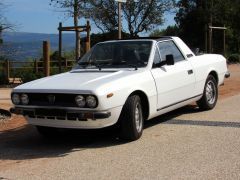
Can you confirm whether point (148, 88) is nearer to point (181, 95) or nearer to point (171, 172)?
point (181, 95)

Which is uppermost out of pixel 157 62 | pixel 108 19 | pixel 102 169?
pixel 108 19

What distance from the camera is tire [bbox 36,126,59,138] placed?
8.35 metres

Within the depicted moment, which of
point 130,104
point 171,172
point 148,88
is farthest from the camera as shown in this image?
point 148,88

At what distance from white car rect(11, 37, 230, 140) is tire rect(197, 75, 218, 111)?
0.23 ft

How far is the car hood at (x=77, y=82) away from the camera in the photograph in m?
7.28

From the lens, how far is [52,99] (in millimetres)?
7418

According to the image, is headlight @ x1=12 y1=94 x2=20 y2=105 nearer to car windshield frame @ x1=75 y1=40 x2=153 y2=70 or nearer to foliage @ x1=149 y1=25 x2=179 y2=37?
car windshield frame @ x1=75 y1=40 x2=153 y2=70

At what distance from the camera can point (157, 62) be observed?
864cm

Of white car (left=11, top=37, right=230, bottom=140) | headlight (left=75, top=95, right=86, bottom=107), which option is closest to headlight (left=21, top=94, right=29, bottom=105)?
white car (left=11, top=37, right=230, bottom=140)

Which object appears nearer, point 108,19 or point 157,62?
point 157,62

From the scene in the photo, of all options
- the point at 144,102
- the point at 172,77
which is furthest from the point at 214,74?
the point at 144,102

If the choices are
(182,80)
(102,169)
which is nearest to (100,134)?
(182,80)

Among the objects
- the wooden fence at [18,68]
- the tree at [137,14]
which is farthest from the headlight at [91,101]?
the tree at [137,14]

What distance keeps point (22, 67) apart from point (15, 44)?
850 centimetres
